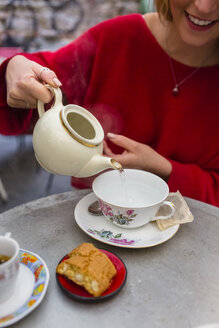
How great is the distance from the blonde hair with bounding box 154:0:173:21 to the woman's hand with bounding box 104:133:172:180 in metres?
0.48

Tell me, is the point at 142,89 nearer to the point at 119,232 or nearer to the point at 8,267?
the point at 119,232

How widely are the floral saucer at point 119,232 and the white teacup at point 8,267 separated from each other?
226mm

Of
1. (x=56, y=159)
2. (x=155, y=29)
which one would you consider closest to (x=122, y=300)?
(x=56, y=159)

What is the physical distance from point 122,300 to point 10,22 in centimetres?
356

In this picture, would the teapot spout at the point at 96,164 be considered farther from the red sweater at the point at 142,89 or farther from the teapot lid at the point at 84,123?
the red sweater at the point at 142,89

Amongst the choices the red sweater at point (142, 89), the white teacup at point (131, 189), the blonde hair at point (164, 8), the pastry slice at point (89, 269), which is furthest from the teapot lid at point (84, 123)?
the blonde hair at point (164, 8)

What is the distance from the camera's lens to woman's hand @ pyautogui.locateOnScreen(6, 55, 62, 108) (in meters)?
0.80

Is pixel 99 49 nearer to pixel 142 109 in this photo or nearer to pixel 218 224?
pixel 142 109

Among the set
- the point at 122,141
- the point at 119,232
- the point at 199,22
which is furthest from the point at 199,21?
the point at 119,232

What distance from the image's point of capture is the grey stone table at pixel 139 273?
586 millimetres

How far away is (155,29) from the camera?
1.25 m

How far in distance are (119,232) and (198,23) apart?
27.5 inches

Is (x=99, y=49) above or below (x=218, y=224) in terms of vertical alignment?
above

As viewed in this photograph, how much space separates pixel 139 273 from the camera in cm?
70
